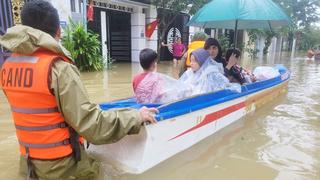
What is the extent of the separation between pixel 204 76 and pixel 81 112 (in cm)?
240

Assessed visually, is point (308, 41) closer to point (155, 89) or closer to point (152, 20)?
point (152, 20)

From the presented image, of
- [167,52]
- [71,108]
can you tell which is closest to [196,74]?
[71,108]

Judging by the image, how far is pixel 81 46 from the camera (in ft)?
30.9

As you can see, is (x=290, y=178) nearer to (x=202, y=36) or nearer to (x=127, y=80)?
(x=202, y=36)

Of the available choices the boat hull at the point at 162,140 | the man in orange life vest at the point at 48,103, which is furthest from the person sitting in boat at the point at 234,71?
the man in orange life vest at the point at 48,103

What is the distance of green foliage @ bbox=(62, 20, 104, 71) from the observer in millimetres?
9039

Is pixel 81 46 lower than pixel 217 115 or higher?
higher

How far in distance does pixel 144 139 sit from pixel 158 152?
1.14 ft

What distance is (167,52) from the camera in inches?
663

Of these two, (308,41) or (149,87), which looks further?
(308,41)

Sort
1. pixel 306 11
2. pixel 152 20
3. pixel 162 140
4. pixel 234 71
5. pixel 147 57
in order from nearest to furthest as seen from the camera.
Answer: pixel 162 140 < pixel 147 57 < pixel 234 71 < pixel 152 20 < pixel 306 11

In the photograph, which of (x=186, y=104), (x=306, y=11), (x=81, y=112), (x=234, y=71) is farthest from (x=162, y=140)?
(x=306, y=11)

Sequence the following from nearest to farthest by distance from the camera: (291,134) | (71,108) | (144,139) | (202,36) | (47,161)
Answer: (71,108)
(47,161)
(144,139)
(291,134)
(202,36)

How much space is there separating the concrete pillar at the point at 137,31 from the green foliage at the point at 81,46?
4528mm
